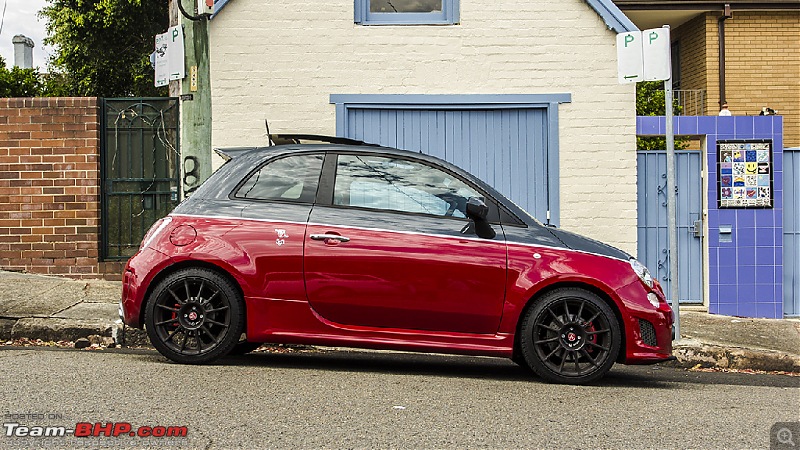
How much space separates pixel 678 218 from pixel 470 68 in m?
2.84

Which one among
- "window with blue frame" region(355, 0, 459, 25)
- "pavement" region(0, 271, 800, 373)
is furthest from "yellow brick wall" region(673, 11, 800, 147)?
"pavement" region(0, 271, 800, 373)

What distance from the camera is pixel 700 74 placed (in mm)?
16375

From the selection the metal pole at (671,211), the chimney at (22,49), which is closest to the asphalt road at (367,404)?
the metal pole at (671,211)

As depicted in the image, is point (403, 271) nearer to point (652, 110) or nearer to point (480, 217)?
point (480, 217)

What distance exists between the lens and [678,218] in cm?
1085

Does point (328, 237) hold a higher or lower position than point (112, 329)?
higher

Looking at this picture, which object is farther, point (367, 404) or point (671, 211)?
point (671, 211)

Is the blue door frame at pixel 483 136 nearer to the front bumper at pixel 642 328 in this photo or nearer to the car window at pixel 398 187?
the car window at pixel 398 187

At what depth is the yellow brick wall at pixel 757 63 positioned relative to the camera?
1611 centimetres

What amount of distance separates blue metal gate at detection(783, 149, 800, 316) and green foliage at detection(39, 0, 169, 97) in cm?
1503

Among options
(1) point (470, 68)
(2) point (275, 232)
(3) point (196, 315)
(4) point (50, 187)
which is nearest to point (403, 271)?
(2) point (275, 232)

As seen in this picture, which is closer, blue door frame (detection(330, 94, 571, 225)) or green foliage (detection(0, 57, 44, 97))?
blue door frame (detection(330, 94, 571, 225))

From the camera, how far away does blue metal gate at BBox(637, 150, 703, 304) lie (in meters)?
10.8

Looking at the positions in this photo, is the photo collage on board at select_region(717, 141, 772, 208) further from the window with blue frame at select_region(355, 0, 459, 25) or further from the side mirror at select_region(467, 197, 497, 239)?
the side mirror at select_region(467, 197, 497, 239)
